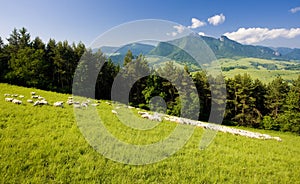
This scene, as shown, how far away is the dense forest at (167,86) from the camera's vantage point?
131 feet

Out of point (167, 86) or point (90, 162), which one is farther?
point (167, 86)

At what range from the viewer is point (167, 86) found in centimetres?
4319

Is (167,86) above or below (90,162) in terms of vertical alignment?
above

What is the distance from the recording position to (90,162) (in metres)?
6.33

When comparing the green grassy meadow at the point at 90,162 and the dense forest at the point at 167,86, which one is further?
the dense forest at the point at 167,86

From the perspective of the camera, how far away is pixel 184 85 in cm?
4012

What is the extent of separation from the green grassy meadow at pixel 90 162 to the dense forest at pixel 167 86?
3022 centimetres

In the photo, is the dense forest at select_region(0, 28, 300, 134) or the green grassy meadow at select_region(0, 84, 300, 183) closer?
the green grassy meadow at select_region(0, 84, 300, 183)

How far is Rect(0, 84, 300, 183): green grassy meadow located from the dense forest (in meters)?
30.2

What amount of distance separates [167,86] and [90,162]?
123 feet

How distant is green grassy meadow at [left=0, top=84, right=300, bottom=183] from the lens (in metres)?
5.63

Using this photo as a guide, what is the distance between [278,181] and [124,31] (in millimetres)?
9982

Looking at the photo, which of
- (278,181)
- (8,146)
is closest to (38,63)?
(8,146)

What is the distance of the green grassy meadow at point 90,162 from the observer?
5629 millimetres
